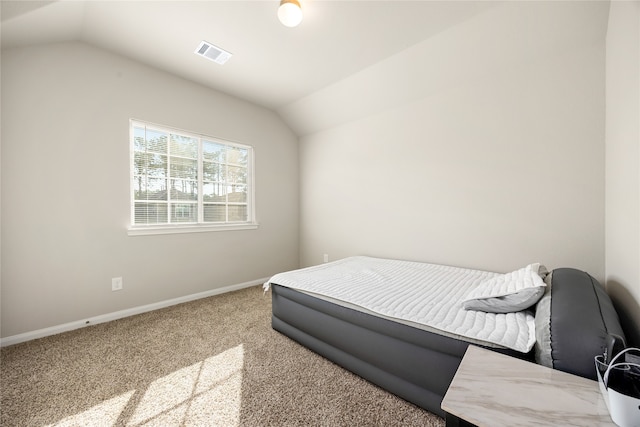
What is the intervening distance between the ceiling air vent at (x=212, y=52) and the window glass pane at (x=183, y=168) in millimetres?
1183

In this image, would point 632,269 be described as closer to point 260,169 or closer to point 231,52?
point 231,52

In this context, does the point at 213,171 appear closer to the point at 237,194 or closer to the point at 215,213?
the point at 237,194

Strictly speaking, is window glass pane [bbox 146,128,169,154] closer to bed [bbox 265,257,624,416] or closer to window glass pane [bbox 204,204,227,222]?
window glass pane [bbox 204,204,227,222]

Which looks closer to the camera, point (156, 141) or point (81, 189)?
point (81, 189)

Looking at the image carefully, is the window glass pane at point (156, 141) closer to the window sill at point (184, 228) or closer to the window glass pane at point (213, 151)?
the window glass pane at point (213, 151)

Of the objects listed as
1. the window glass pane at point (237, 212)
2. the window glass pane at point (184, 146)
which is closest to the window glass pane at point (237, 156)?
the window glass pane at point (184, 146)

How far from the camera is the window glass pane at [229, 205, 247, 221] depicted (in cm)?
358

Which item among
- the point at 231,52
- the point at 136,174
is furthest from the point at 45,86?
the point at 231,52

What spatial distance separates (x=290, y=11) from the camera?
1820 mm

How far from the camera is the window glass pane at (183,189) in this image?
9.83 feet

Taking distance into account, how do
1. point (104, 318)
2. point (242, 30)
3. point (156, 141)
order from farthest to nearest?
point (156, 141) → point (104, 318) → point (242, 30)

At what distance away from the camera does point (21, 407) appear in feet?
4.58

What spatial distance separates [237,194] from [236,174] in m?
0.29

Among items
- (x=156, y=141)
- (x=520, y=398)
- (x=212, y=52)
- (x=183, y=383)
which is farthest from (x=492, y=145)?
(x=156, y=141)
